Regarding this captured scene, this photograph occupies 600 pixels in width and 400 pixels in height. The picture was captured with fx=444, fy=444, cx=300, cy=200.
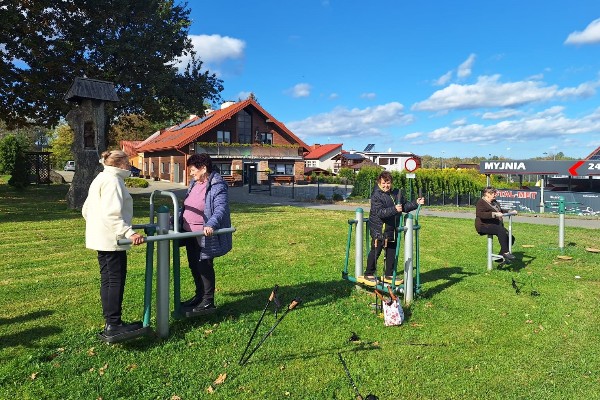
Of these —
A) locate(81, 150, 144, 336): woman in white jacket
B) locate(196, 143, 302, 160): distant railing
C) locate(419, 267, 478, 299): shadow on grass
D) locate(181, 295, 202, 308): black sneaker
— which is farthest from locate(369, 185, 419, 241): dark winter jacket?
locate(196, 143, 302, 160): distant railing

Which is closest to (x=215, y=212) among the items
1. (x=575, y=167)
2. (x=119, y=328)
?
(x=119, y=328)

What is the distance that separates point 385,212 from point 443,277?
6.90 ft

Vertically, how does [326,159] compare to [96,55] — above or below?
below

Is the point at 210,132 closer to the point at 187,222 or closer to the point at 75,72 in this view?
the point at 75,72

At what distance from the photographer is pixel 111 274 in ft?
12.9

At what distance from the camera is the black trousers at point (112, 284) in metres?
3.92

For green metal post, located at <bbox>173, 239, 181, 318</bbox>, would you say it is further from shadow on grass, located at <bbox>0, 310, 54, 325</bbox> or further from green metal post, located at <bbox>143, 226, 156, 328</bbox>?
shadow on grass, located at <bbox>0, 310, 54, 325</bbox>

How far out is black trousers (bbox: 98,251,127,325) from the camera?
3924mm

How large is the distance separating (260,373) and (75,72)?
62.0ft

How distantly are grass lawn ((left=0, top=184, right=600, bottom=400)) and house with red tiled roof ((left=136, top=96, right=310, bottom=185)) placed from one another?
96.6 ft

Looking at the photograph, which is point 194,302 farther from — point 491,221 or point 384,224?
point 491,221

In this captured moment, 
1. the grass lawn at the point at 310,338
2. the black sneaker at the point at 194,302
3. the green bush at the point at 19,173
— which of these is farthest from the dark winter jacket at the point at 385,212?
the green bush at the point at 19,173

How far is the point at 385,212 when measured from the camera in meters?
5.71

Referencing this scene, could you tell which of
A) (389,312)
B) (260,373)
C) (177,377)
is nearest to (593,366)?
(389,312)
